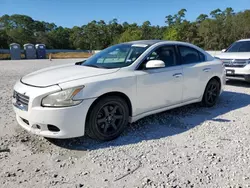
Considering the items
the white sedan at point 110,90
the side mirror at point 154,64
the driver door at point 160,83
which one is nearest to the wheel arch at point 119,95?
the white sedan at point 110,90

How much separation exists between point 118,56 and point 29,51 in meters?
22.2

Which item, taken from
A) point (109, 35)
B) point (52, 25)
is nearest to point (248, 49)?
point (109, 35)

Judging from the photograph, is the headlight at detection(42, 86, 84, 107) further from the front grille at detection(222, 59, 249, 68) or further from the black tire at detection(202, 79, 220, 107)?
the front grille at detection(222, 59, 249, 68)

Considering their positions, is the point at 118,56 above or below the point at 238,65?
above

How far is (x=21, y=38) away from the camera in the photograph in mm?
51875

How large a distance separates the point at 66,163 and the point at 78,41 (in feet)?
188

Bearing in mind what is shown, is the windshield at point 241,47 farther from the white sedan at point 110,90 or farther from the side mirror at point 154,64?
the side mirror at point 154,64

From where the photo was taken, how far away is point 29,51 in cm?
2383

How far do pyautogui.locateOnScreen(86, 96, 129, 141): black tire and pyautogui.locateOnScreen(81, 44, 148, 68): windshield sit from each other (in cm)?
66

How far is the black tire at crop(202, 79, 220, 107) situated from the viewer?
5.05 metres

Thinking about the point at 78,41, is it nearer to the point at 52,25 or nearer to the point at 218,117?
the point at 52,25

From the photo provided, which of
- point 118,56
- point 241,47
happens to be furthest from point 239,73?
point 118,56

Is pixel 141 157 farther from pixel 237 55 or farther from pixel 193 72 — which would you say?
pixel 237 55

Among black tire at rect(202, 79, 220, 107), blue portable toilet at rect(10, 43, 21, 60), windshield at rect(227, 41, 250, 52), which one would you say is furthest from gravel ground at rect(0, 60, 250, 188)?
blue portable toilet at rect(10, 43, 21, 60)
